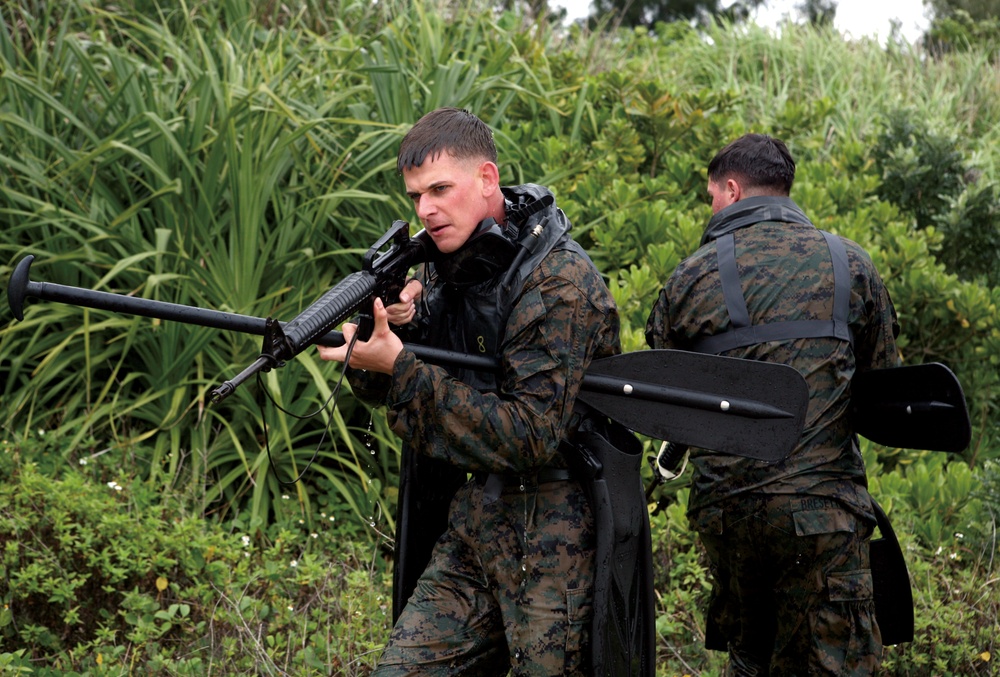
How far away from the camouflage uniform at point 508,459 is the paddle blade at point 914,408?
3.71 feet

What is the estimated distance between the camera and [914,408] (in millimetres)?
3340

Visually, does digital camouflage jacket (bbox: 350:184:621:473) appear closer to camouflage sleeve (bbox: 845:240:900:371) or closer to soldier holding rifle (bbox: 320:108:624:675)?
soldier holding rifle (bbox: 320:108:624:675)

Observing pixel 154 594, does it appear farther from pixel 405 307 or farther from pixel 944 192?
pixel 944 192

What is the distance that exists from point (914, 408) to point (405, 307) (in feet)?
5.70

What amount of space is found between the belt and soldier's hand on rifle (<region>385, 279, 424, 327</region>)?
0.45 meters

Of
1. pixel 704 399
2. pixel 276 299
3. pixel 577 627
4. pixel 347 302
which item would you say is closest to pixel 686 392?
pixel 704 399

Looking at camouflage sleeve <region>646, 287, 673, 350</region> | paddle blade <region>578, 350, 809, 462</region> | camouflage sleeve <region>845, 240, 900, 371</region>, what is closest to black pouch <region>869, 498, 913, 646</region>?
camouflage sleeve <region>845, 240, 900, 371</region>

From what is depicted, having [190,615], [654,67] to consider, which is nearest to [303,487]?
[190,615]

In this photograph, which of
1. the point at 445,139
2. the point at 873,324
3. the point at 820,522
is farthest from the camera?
the point at 873,324

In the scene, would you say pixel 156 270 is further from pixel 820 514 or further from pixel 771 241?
pixel 820 514

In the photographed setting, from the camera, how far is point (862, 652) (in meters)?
3.31

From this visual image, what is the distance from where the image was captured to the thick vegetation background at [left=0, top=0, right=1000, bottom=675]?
162 inches

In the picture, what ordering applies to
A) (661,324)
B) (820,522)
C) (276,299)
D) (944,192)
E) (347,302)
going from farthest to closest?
(944,192), (276,299), (661,324), (820,522), (347,302)

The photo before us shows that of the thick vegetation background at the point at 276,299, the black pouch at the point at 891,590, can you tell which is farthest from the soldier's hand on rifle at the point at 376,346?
the black pouch at the point at 891,590
